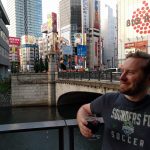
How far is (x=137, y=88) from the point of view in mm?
2615

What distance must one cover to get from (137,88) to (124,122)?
28cm

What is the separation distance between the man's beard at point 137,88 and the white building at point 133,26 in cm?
4942

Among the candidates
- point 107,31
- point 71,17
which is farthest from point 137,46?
point 107,31

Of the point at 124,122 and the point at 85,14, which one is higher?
the point at 85,14

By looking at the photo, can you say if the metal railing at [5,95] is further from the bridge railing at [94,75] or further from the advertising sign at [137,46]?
the advertising sign at [137,46]

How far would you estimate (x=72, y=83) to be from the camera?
32.2m

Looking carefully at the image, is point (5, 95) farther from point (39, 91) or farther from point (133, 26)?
point (133, 26)

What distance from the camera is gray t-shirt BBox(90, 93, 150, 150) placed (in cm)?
248

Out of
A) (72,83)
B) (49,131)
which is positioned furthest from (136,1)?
(49,131)

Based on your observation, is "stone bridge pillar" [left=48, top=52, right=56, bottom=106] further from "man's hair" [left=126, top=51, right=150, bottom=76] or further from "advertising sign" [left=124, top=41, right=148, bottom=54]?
"man's hair" [left=126, top=51, right=150, bottom=76]

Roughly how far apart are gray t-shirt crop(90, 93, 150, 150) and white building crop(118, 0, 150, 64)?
162 ft

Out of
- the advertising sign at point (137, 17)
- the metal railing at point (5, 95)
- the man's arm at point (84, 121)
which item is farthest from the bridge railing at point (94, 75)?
the advertising sign at point (137, 17)

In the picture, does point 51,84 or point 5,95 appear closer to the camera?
point 51,84

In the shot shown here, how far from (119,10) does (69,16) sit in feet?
204
